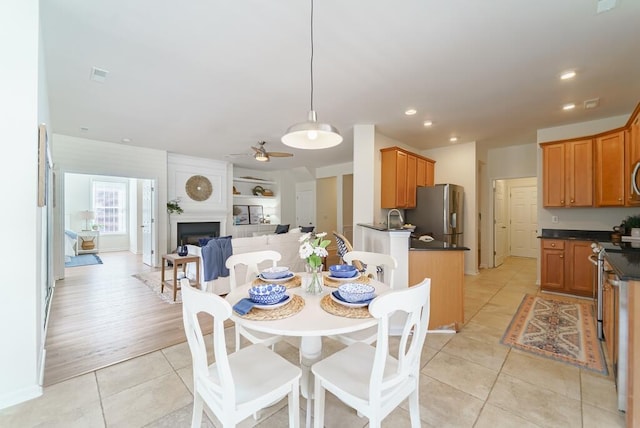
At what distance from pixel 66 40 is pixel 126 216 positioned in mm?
7931

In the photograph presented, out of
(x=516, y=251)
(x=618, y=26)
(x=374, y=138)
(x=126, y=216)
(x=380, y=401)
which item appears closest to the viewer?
(x=380, y=401)

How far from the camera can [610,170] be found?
3.65 meters

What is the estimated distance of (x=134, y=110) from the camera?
12.1 feet

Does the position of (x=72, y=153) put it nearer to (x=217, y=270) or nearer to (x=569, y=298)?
(x=217, y=270)

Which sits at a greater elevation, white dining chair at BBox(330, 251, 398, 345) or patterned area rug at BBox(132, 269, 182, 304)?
white dining chair at BBox(330, 251, 398, 345)

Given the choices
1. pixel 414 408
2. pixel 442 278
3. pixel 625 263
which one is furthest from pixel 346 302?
pixel 625 263

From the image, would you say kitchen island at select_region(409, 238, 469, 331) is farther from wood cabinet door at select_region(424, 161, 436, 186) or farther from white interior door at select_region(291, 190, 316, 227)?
white interior door at select_region(291, 190, 316, 227)

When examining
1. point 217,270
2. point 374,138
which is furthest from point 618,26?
point 217,270

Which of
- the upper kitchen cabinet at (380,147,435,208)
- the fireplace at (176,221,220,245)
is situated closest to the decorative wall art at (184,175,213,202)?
the fireplace at (176,221,220,245)

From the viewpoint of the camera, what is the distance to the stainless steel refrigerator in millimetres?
4699

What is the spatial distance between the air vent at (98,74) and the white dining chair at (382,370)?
3.39 m

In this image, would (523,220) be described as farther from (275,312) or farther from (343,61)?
(275,312)

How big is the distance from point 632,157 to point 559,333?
7.71 feet

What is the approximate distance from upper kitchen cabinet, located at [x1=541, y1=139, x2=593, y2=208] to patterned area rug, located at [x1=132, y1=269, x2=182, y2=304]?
6053 millimetres
